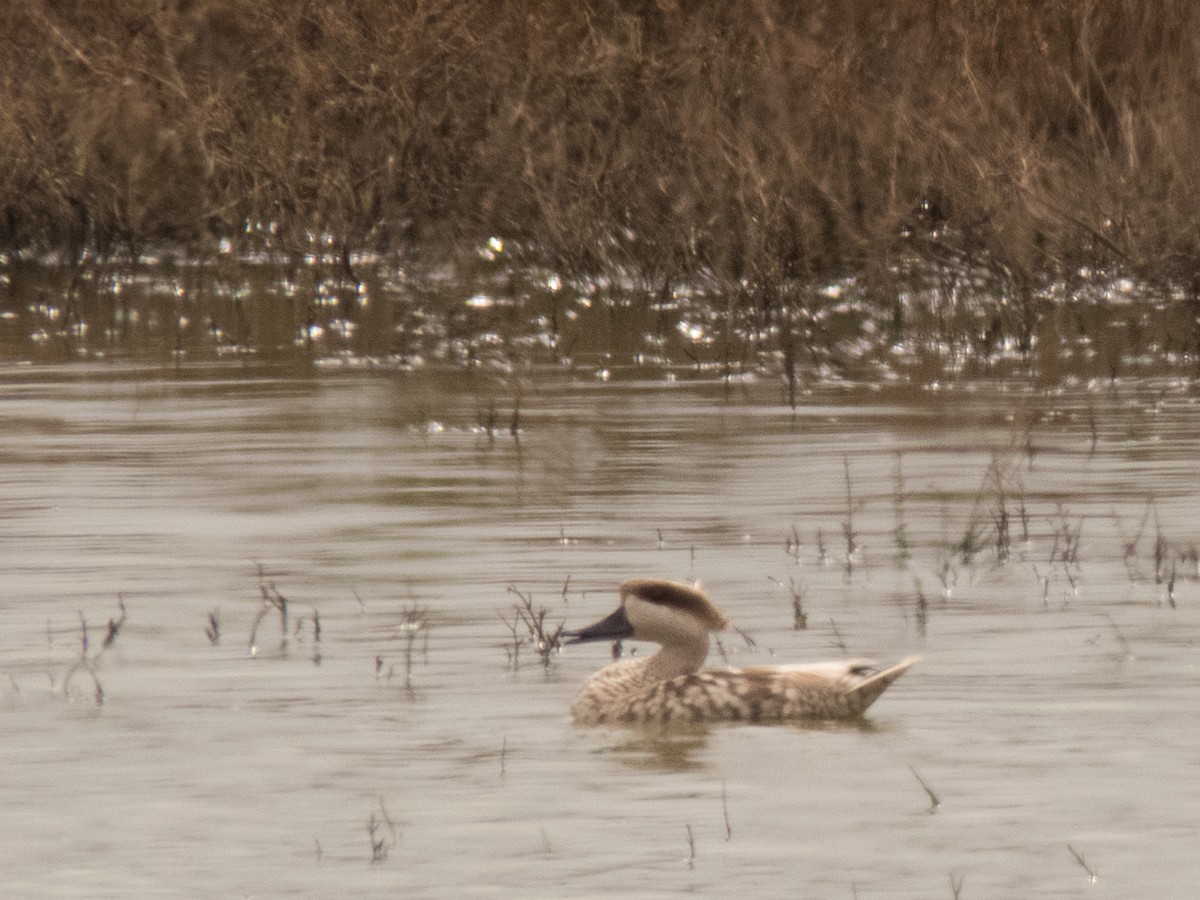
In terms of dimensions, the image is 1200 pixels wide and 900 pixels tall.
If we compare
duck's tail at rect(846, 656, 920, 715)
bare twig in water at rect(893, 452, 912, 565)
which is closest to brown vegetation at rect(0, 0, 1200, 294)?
bare twig in water at rect(893, 452, 912, 565)

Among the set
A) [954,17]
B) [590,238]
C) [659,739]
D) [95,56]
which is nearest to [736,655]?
[659,739]

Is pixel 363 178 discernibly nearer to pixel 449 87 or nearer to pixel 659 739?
pixel 449 87

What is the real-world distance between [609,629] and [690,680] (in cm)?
29

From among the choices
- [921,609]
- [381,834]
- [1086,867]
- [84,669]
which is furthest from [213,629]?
[1086,867]

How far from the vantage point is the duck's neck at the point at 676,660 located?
27.9 feet

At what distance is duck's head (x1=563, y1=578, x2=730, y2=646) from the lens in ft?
27.6

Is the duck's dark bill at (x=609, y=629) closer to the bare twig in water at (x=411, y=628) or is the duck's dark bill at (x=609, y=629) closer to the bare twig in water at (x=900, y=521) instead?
the bare twig in water at (x=411, y=628)

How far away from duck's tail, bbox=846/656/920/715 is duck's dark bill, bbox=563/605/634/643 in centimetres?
69

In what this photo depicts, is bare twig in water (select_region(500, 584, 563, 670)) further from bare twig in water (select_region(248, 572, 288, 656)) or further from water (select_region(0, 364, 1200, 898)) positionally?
bare twig in water (select_region(248, 572, 288, 656))

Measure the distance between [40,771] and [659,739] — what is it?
159 cm

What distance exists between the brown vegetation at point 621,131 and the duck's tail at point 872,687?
1002cm

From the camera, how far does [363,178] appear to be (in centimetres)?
2170

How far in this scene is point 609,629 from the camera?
8.46 metres

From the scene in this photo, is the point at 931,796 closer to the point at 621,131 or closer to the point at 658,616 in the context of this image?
the point at 658,616
